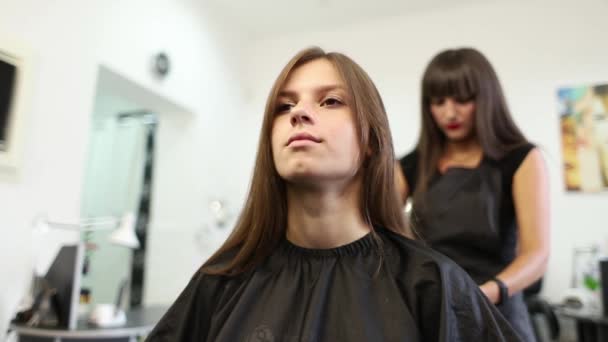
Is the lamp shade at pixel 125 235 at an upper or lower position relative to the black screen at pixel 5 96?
lower

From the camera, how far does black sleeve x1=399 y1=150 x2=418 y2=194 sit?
44.4 inches

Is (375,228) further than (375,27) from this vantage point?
No

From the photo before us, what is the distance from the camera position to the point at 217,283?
2.43ft

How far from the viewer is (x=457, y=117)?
997mm

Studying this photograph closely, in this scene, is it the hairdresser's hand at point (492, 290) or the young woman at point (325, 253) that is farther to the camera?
the hairdresser's hand at point (492, 290)

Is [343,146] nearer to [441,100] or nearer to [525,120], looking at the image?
[441,100]

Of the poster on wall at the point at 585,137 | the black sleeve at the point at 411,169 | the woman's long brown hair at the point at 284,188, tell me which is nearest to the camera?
the woman's long brown hair at the point at 284,188

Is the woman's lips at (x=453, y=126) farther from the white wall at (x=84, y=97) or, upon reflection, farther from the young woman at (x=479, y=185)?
the white wall at (x=84, y=97)

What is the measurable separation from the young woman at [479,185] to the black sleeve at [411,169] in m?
0.05

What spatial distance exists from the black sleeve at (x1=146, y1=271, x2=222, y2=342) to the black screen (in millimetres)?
1428

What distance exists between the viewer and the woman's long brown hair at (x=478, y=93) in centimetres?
96

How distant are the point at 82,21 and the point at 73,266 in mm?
1250

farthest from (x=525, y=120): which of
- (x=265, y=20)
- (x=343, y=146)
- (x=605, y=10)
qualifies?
(x=343, y=146)

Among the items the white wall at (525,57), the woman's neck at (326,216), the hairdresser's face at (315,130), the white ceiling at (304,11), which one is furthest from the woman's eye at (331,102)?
the white ceiling at (304,11)
